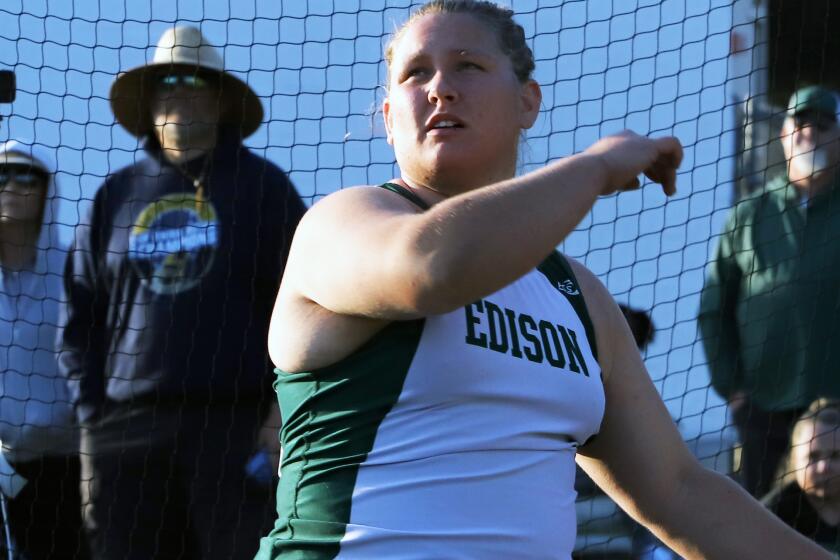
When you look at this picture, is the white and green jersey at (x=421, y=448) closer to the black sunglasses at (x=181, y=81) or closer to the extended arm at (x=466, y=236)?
the extended arm at (x=466, y=236)

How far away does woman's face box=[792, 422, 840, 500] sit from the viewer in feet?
11.9

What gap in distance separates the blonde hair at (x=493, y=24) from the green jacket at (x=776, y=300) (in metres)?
1.84

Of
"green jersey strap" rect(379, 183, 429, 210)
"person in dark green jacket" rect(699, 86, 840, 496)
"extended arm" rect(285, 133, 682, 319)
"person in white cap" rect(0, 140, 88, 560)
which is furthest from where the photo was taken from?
"person in white cap" rect(0, 140, 88, 560)

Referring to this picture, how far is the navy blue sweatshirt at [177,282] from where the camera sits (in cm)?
366

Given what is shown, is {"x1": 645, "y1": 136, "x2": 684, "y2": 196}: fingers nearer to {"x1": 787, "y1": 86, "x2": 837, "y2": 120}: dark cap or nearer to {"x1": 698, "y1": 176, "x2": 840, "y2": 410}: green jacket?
{"x1": 698, "y1": 176, "x2": 840, "y2": 410}: green jacket

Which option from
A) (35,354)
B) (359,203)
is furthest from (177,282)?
(359,203)

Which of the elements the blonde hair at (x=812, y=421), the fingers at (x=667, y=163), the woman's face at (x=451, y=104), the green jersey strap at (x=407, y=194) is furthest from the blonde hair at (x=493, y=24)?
the blonde hair at (x=812, y=421)

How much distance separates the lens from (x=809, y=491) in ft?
12.0

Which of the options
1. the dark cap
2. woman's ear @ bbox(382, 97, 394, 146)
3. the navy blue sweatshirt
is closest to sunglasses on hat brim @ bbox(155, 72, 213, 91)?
the navy blue sweatshirt

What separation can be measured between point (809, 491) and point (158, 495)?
167 centimetres

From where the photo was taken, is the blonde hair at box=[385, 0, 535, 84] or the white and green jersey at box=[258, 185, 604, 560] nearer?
the white and green jersey at box=[258, 185, 604, 560]

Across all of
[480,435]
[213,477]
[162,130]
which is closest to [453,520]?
[480,435]

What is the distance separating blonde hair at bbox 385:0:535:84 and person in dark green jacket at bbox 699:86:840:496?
1.84 meters

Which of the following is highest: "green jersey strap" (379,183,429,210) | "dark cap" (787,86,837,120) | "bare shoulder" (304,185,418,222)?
"dark cap" (787,86,837,120)
